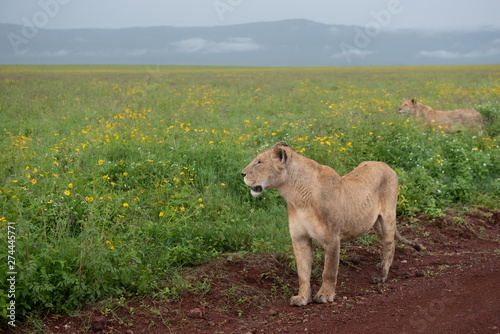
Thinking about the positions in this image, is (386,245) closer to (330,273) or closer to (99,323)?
(330,273)

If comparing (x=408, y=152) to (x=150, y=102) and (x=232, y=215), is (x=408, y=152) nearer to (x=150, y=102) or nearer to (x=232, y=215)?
(x=232, y=215)

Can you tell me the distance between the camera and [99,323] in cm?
440

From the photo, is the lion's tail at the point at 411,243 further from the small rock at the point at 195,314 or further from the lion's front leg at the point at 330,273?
the small rock at the point at 195,314

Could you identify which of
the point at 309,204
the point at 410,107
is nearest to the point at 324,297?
the point at 309,204

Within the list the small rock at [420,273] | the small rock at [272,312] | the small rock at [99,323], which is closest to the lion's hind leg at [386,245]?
the small rock at [420,273]

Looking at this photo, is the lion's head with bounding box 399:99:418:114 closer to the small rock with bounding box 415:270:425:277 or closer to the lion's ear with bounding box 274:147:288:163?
the small rock with bounding box 415:270:425:277

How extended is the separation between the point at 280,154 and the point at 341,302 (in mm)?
1774

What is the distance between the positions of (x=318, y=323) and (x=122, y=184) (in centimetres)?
420

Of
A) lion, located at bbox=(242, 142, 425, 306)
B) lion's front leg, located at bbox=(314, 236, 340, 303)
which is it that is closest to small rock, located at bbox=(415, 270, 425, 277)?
lion, located at bbox=(242, 142, 425, 306)

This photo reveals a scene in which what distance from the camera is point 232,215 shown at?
264 inches

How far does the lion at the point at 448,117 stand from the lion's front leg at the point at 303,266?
823cm

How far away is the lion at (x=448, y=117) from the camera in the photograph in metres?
12.4

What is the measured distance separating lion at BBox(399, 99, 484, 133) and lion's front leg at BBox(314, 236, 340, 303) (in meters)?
8.18

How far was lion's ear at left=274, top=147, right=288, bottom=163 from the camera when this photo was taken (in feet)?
16.0
